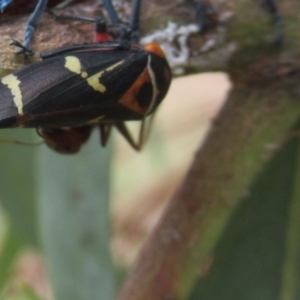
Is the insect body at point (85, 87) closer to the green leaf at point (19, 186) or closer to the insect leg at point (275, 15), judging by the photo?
the insect leg at point (275, 15)

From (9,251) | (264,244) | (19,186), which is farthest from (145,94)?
(9,251)

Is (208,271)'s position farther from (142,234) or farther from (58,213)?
(142,234)

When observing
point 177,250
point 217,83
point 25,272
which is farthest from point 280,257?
point 217,83

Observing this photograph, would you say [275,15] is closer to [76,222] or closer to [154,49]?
[154,49]

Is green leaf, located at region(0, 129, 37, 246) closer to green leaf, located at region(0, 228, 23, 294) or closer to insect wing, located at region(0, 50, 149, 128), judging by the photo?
green leaf, located at region(0, 228, 23, 294)

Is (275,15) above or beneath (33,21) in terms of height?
beneath

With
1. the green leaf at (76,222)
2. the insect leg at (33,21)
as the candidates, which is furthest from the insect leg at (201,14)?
the green leaf at (76,222)

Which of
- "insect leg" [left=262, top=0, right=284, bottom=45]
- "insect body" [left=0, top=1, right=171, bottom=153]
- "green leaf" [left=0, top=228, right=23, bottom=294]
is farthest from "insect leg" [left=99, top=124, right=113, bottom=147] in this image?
"green leaf" [left=0, top=228, right=23, bottom=294]
